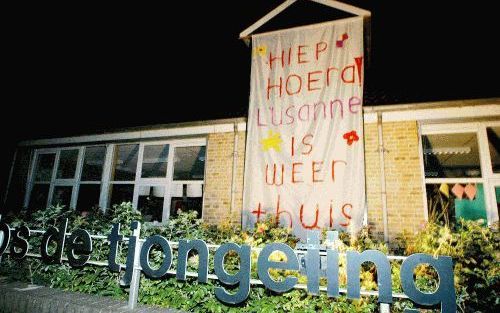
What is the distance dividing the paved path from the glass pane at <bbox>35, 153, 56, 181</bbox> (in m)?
5.74

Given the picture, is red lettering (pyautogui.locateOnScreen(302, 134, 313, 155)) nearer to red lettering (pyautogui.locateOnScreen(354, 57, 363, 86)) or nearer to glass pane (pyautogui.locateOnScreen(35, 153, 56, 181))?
red lettering (pyautogui.locateOnScreen(354, 57, 363, 86))

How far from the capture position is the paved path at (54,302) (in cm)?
368

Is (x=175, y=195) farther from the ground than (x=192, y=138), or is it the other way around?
(x=192, y=138)

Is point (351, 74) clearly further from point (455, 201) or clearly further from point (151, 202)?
point (151, 202)

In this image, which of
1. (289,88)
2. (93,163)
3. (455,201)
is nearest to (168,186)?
(93,163)

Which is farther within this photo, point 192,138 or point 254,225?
point 192,138

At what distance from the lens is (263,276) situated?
341cm

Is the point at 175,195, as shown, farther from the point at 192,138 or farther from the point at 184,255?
the point at 184,255

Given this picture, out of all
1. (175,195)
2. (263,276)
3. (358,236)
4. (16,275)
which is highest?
(175,195)

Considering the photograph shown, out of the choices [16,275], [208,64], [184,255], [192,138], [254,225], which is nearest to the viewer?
[184,255]

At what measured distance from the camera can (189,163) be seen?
8227mm

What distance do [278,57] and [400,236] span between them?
13.4ft

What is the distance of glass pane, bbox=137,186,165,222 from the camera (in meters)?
7.77

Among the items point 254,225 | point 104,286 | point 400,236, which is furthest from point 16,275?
point 400,236
